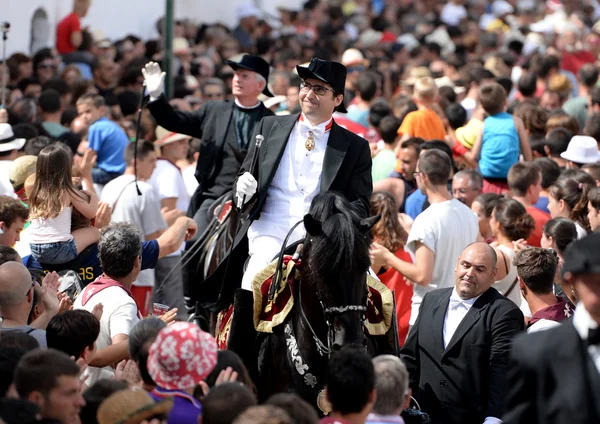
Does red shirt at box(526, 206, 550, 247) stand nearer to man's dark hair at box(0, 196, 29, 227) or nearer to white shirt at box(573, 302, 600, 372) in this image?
man's dark hair at box(0, 196, 29, 227)

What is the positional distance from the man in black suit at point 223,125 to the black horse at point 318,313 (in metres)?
2.66

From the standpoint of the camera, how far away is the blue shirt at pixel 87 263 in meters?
7.14

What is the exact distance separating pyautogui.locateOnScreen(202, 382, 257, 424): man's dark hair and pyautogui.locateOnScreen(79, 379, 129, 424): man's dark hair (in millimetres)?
571

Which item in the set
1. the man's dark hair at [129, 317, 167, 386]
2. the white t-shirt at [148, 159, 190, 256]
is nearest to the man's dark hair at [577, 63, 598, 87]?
the white t-shirt at [148, 159, 190, 256]

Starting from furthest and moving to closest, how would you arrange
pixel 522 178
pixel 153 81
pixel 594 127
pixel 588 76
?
pixel 588 76 → pixel 594 127 → pixel 522 178 → pixel 153 81

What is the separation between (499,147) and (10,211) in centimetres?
546

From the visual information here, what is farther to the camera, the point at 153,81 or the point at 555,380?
the point at 153,81

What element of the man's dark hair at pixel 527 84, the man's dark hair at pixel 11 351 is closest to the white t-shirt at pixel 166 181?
the man's dark hair at pixel 11 351

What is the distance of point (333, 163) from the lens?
6.68 m

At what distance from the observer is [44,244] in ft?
22.9

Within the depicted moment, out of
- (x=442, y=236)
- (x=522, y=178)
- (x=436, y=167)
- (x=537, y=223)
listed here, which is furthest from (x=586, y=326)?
(x=522, y=178)

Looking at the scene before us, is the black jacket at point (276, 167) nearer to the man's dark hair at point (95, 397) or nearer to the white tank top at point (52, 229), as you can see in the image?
the white tank top at point (52, 229)

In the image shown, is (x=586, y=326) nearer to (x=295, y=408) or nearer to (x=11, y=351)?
(x=295, y=408)

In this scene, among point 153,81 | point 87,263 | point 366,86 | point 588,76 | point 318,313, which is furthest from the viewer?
point 588,76
